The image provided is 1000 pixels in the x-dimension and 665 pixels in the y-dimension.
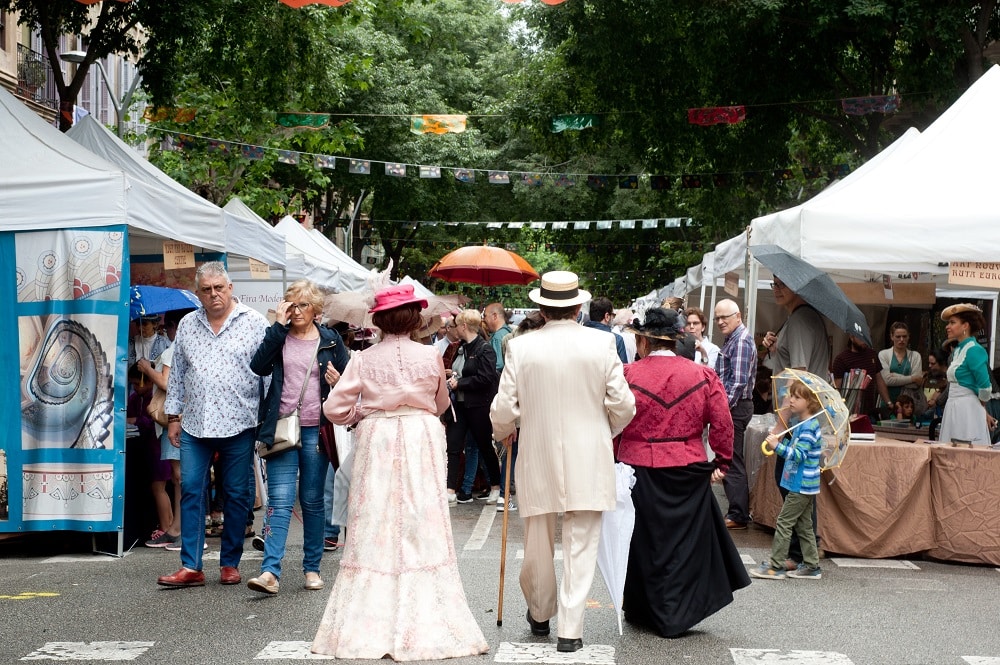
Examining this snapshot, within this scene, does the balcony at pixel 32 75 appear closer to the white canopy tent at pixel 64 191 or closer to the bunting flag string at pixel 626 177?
the bunting flag string at pixel 626 177

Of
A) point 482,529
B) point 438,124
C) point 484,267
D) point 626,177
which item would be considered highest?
point 438,124

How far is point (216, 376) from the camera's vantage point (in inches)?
308

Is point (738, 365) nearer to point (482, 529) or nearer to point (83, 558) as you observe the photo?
point (482, 529)

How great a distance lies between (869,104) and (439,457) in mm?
13843

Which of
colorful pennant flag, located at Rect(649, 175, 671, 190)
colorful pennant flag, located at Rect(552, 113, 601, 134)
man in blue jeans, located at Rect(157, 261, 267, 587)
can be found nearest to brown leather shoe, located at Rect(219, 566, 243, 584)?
man in blue jeans, located at Rect(157, 261, 267, 587)

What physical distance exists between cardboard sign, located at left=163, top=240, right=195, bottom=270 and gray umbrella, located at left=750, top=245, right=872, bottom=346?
4.58 m

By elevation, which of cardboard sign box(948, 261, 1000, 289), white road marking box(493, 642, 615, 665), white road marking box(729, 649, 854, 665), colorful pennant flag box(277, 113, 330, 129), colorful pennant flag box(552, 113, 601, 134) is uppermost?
colorful pennant flag box(277, 113, 330, 129)

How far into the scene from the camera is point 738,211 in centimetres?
2534

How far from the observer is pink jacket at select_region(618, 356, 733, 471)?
6.72 meters

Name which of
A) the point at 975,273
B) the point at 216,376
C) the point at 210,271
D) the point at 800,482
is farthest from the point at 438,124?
the point at 216,376

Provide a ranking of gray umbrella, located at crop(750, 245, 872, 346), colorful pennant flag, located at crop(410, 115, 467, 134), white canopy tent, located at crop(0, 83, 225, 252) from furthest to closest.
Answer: colorful pennant flag, located at crop(410, 115, 467, 134) < gray umbrella, located at crop(750, 245, 872, 346) < white canopy tent, located at crop(0, 83, 225, 252)

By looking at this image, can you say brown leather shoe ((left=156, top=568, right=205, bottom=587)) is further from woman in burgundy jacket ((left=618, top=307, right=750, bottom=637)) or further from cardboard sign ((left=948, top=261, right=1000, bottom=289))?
cardboard sign ((left=948, top=261, right=1000, bottom=289))

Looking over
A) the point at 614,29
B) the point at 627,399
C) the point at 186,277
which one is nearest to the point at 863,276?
the point at 614,29

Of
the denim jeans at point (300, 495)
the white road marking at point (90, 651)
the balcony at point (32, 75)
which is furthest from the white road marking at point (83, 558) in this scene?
the balcony at point (32, 75)
